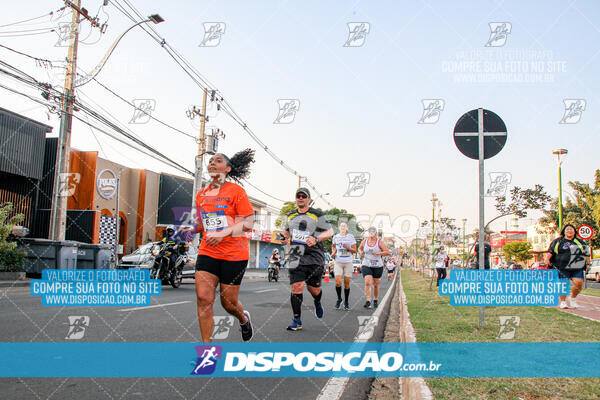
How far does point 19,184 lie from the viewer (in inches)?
886

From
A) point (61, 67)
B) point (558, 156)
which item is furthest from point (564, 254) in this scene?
point (61, 67)

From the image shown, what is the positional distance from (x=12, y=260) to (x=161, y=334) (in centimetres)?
1162

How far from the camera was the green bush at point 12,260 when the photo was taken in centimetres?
1412

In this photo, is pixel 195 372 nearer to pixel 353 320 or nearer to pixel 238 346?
pixel 238 346

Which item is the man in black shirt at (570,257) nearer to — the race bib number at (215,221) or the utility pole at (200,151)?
the race bib number at (215,221)

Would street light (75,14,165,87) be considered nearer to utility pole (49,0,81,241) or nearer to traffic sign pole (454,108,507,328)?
utility pole (49,0,81,241)

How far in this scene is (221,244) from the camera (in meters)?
4.31

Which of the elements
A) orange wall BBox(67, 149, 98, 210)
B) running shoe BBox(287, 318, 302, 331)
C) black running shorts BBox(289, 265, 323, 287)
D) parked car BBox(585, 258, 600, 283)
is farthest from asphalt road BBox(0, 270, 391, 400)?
parked car BBox(585, 258, 600, 283)

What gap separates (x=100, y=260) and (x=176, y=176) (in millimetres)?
24030

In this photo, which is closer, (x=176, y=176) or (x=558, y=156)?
(x=558, y=156)

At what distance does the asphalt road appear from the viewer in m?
3.34

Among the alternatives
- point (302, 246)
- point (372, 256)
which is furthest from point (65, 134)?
point (302, 246)

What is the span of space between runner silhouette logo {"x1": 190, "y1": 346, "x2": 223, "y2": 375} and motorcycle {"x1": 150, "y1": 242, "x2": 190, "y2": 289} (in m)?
9.09

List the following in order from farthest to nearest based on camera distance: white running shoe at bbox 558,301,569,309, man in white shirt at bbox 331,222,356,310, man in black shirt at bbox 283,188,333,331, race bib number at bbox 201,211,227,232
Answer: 1. white running shoe at bbox 558,301,569,309
2. man in white shirt at bbox 331,222,356,310
3. man in black shirt at bbox 283,188,333,331
4. race bib number at bbox 201,211,227,232
